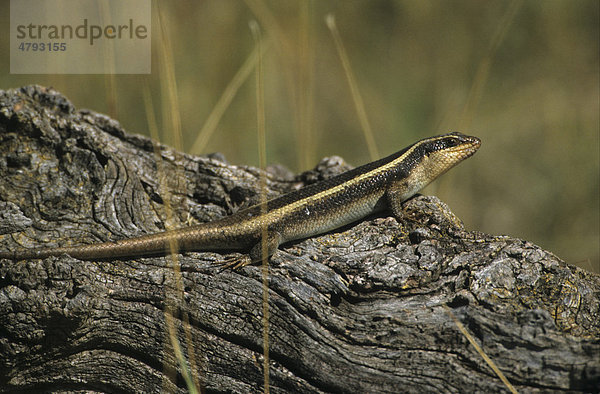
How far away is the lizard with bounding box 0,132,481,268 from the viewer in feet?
15.8

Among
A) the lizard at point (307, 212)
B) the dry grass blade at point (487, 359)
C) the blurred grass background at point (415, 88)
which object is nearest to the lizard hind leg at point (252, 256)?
the lizard at point (307, 212)

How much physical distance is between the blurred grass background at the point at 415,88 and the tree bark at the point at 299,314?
361 cm

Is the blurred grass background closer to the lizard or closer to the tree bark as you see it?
the lizard

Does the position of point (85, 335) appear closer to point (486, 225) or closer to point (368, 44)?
point (486, 225)

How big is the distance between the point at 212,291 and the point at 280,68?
19.8ft

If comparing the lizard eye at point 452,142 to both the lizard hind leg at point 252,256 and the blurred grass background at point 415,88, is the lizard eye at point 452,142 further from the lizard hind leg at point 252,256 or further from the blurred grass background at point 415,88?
the lizard hind leg at point 252,256

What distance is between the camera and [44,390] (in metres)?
4.48

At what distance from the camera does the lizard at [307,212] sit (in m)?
4.82

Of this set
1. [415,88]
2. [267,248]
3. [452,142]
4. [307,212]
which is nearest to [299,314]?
[267,248]

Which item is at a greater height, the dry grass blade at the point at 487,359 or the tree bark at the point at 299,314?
the tree bark at the point at 299,314

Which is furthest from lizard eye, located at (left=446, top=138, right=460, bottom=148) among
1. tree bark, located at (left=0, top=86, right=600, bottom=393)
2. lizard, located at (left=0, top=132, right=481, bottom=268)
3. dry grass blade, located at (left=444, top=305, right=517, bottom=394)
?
dry grass blade, located at (left=444, top=305, right=517, bottom=394)

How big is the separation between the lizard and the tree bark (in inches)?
5.8

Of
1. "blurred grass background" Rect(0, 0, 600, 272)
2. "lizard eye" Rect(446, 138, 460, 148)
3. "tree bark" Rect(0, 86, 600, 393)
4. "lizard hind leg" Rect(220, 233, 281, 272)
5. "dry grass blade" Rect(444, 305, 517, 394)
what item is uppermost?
"blurred grass background" Rect(0, 0, 600, 272)

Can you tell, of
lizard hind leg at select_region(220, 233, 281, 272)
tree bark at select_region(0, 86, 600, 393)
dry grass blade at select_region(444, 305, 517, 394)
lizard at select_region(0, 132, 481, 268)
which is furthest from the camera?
lizard hind leg at select_region(220, 233, 281, 272)
